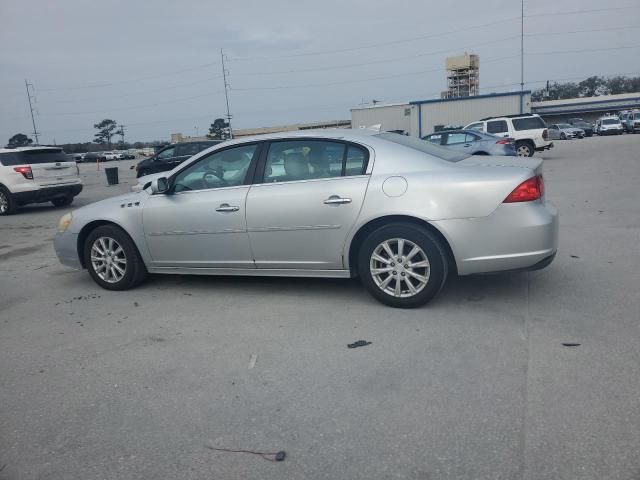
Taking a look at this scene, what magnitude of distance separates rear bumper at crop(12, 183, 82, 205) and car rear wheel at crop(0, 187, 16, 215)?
0.17 m

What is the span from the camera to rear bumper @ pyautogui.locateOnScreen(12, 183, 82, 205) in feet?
44.4

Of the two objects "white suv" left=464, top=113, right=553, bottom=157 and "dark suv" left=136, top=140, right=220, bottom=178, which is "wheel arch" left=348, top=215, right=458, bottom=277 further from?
"white suv" left=464, top=113, right=553, bottom=157

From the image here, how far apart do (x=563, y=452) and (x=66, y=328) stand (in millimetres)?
4054

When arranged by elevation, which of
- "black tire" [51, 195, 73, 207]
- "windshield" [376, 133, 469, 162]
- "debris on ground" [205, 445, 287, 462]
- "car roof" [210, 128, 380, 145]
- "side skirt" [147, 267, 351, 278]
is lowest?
"debris on ground" [205, 445, 287, 462]

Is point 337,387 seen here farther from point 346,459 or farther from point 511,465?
point 511,465

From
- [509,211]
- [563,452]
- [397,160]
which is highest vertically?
[397,160]

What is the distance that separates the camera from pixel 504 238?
171 inches

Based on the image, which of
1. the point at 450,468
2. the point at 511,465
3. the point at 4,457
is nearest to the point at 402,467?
the point at 450,468

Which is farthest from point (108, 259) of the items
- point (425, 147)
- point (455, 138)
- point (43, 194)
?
point (455, 138)

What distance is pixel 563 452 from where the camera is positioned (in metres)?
2.59

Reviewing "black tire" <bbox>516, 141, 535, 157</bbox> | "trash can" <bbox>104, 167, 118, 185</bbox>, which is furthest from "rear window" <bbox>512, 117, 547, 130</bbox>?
"trash can" <bbox>104, 167, 118, 185</bbox>

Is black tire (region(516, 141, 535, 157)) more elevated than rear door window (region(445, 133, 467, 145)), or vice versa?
rear door window (region(445, 133, 467, 145))

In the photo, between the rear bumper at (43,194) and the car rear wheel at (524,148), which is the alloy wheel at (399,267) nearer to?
the rear bumper at (43,194)

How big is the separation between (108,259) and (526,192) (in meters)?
4.24
